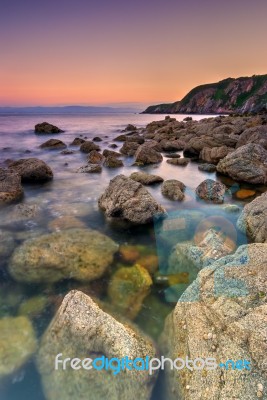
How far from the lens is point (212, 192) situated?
46.0 ft

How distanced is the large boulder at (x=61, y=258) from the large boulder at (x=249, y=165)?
34.8ft

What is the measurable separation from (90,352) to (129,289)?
2.32 m

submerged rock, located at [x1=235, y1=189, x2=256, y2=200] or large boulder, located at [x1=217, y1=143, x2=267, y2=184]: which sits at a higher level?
large boulder, located at [x1=217, y1=143, x2=267, y2=184]

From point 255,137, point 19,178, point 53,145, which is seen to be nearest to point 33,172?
point 19,178

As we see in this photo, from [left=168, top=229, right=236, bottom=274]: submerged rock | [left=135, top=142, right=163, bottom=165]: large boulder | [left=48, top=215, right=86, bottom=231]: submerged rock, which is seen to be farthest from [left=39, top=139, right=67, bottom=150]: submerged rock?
[left=168, top=229, right=236, bottom=274]: submerged rock

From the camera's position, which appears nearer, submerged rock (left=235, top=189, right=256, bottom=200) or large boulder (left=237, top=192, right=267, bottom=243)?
large boulder (left=237, top=192, right=267, bottom=243)

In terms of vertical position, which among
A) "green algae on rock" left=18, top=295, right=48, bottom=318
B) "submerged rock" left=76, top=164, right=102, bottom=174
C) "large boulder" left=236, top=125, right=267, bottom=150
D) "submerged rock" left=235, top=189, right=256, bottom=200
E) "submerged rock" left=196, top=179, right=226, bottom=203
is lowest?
"submerged rock" left=76, top=164, right=102, bottom=174

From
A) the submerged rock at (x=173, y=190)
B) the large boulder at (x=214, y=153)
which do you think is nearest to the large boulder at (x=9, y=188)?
the submerged rock at (x=173, y=190)

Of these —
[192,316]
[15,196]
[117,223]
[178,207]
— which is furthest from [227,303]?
[15,196]

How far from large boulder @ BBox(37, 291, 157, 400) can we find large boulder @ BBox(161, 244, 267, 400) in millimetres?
627

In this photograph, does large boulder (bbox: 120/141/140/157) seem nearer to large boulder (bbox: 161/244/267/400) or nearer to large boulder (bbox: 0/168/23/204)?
large boulder (bbox: 0/168/23/204)

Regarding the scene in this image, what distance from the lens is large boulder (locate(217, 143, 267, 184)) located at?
16.3m

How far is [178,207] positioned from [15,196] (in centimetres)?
843

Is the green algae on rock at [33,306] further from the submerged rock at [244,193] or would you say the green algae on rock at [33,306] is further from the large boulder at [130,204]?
the submerged rock at [244,193]
